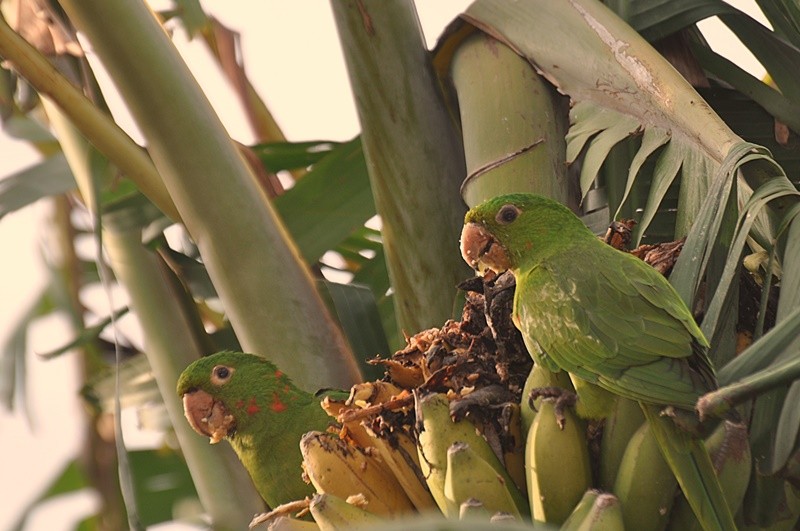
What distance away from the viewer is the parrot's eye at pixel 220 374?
185cm

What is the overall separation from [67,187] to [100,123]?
0.31 metres

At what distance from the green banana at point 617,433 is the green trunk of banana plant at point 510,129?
1.54ft

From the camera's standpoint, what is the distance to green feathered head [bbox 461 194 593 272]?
1.45m

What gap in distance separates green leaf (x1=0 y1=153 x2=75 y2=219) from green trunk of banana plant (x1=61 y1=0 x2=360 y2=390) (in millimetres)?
419

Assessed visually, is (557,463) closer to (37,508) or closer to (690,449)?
(690,449)

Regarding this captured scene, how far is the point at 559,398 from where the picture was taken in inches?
51.4

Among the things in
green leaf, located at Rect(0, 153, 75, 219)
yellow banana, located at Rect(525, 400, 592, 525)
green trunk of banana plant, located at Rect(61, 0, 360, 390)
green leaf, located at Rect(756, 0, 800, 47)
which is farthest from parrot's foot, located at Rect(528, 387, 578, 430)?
green leaf, located at Rect(0, 153, 75, 219)

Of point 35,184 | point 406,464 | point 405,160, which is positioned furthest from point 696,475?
point 35,184

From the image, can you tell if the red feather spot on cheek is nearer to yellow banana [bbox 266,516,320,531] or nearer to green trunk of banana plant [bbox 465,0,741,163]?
yellow banana [bbox 266,516,320,531]

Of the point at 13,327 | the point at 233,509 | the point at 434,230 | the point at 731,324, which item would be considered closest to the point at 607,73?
the point at 434,230

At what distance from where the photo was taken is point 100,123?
184cm

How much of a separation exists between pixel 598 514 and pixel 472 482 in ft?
0.49

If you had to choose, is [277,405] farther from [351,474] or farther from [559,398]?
[559,398]

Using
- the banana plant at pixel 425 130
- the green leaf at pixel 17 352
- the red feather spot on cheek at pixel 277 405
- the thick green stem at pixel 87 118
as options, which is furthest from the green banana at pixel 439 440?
the green leaf at pixel 17 352
